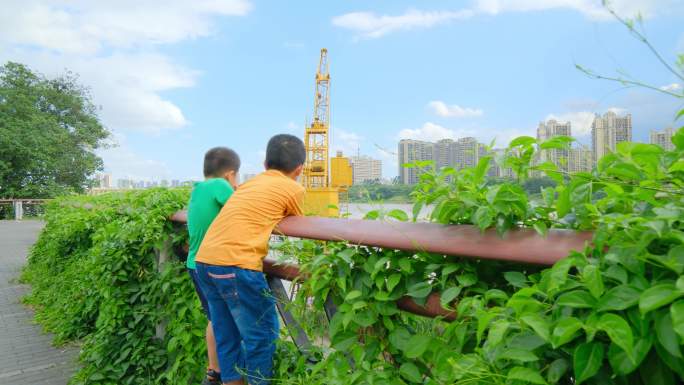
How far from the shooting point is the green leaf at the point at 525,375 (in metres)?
0.98

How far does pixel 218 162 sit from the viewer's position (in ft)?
10.6

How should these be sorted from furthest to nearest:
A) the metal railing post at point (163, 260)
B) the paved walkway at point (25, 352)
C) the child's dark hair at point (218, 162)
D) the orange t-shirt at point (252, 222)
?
the paved walkway at point (25, 352) → the metal railing post at point (163, 260) → the child's dark hair at point (218, 162) → the orange t-shirt at point (252, 222)

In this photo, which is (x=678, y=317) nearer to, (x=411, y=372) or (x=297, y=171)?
(x=411, y=372)

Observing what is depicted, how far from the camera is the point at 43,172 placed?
33312mm

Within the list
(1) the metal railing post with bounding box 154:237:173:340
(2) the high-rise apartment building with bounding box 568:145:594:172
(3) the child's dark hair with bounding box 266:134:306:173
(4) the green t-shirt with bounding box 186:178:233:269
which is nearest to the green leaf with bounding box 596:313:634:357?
(2) the high-rise apartment building with bounding box 568:145:594:172

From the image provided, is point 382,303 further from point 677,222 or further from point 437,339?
point 677,222

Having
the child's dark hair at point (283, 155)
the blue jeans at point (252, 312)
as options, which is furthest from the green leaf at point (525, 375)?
the child's dark hair at point (283, 155)

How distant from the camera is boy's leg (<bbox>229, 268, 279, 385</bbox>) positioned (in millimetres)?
2205

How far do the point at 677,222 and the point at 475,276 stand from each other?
0.49m

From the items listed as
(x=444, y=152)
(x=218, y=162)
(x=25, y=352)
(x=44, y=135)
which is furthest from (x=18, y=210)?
(x=444, y=152)

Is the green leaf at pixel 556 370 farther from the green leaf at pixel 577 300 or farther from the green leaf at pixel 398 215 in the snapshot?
the green leaf at pixel 398 215

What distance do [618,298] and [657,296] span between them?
8 centimetres

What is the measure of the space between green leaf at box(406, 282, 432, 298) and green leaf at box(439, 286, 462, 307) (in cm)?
9

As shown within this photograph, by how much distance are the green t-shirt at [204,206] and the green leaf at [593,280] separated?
2.15 meters
